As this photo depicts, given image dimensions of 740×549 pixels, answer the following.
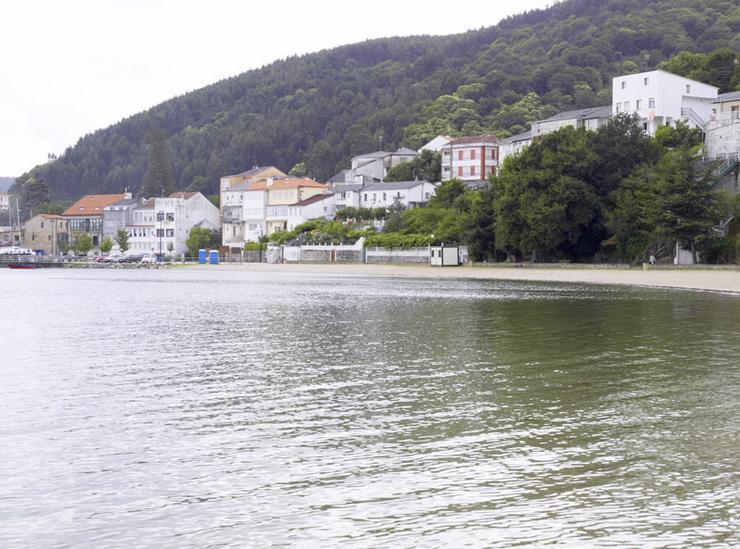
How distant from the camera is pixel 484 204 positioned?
245ft

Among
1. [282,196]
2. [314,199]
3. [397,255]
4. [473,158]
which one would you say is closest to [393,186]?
[473,158]

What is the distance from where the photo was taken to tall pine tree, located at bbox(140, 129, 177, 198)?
158125 millimetres

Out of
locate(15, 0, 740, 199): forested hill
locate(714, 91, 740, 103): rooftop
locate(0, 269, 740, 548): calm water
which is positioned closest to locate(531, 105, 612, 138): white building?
locate(714, 91, 740, 103): rooftop

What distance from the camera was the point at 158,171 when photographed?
6289 inches

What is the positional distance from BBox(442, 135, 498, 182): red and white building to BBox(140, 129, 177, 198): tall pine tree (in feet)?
229

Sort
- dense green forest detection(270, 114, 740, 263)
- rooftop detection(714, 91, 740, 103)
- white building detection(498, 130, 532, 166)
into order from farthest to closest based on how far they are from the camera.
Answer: white building detection(498, 130, 532, 166)
rooftop detection(714, 91, 740, 103)
dense green forest detection(270, 114, 740, 263)

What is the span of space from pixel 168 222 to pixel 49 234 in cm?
2759

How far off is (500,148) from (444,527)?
10074 centimetres

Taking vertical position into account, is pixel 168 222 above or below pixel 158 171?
below

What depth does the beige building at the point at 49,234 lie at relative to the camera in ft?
477

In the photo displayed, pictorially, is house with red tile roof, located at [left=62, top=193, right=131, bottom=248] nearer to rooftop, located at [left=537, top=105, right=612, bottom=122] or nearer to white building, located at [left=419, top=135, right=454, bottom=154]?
white building, located at [left=419, top=135, right=454, bottom=154]

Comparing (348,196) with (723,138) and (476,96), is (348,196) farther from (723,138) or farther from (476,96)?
(723,138)

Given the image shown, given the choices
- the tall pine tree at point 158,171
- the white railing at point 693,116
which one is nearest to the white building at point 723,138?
the white railing at point 693,116

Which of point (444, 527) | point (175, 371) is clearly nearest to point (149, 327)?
point (175, 371)
